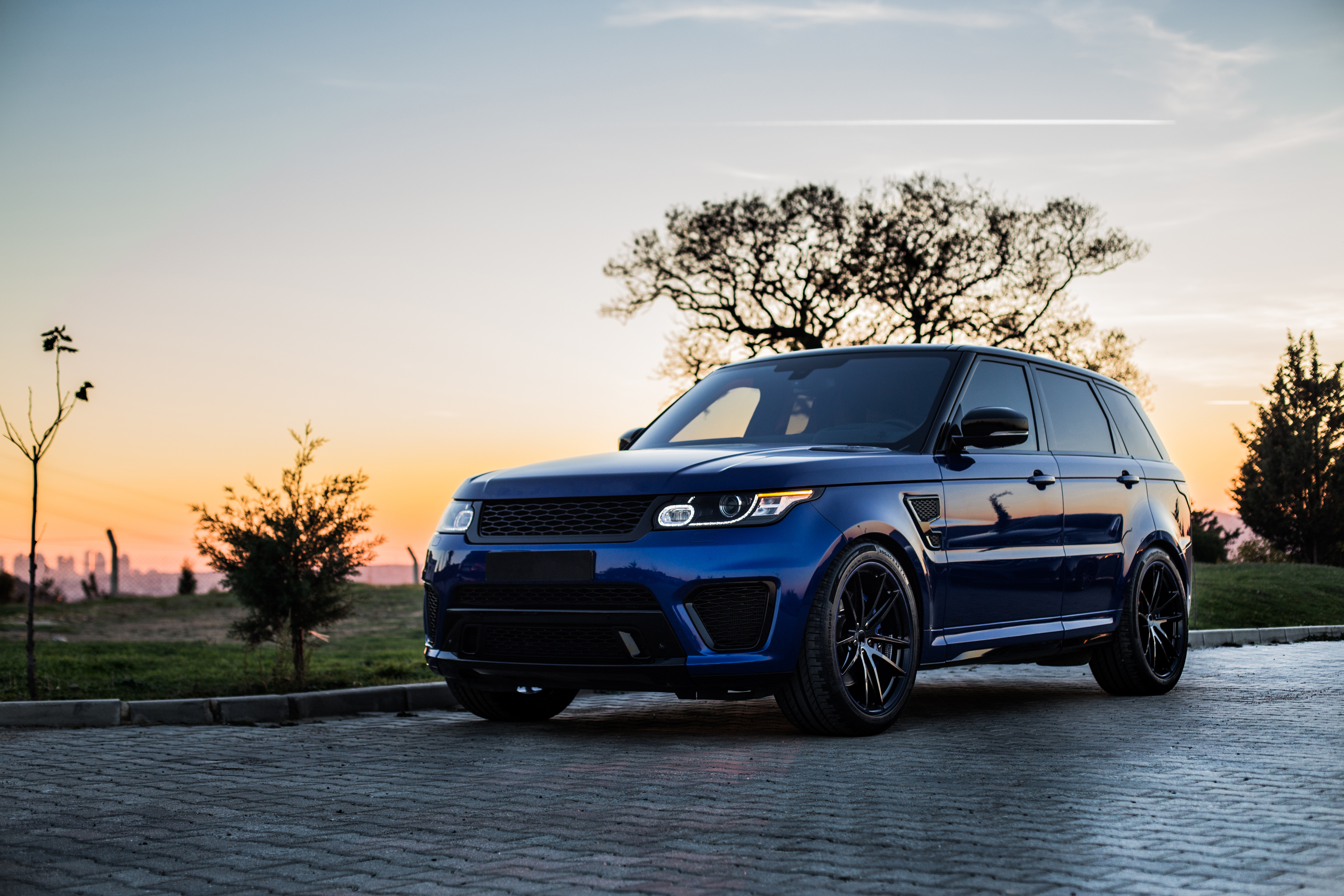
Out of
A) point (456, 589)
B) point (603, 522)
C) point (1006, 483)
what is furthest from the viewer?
point (1006, 483)

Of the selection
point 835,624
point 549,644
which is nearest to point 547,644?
point 549,644

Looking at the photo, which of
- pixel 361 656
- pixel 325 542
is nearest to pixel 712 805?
pixel 325 542

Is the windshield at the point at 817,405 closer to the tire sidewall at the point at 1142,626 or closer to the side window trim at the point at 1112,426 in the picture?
the side window trim at the point at 1112,426

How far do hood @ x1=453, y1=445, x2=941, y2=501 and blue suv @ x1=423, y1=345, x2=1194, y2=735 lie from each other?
13mm

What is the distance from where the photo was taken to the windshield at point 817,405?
7.23 metres

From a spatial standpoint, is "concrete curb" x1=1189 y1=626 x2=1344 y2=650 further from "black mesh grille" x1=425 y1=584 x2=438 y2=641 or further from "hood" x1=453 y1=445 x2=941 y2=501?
"black mesh grille" x1=425 y1=584 x2=438 y2=641

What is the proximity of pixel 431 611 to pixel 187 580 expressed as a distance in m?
25.7

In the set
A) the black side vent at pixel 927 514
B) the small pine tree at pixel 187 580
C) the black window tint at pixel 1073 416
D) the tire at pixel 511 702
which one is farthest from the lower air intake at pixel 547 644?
the small pine tree at pixel 187 580

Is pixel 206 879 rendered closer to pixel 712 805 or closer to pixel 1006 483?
pixel 712 805

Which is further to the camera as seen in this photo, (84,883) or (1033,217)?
(1033,217)

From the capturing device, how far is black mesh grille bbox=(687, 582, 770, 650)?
6.04m

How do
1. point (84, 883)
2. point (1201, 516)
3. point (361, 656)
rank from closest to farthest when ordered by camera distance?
point (84, 883), point (361, 656), point (1201, 516)

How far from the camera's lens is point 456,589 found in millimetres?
6680

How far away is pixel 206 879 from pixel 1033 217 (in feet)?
120
